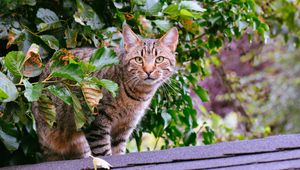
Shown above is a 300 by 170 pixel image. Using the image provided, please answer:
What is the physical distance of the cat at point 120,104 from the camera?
4.14m

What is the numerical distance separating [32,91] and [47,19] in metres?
1.07

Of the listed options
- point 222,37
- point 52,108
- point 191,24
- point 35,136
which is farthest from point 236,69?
point 52,108

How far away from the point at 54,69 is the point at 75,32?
0.90 m

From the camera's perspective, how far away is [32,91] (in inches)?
117

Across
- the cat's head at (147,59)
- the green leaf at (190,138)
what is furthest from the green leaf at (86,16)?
the green leaf at (190,138)

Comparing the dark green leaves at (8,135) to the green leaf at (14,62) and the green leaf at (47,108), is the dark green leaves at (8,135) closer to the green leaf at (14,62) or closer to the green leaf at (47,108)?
the green leaf at (47,108)

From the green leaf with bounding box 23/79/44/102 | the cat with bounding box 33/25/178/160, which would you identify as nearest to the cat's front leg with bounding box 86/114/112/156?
the cat with bounding box 33/25/178/160

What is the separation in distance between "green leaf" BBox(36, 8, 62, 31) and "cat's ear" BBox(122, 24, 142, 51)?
0.48m

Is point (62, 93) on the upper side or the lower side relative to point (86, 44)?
upper

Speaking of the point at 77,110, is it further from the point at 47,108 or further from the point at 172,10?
the point at 172,10

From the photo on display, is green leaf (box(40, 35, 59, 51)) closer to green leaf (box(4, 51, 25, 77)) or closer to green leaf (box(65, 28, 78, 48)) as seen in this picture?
green leaf (box(65, 28, 78, 48))

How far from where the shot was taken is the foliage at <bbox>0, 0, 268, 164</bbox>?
3150mm

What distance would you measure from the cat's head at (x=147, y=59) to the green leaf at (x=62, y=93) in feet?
3.98

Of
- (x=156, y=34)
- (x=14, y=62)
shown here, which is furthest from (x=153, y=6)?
(x=14, y=62)
